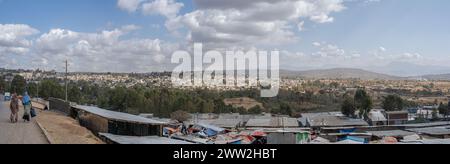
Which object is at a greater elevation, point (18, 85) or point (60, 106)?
point (18, 85)

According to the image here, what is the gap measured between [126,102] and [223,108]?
15017 millimetres

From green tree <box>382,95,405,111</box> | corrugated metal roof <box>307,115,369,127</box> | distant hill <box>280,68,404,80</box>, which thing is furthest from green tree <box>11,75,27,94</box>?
distant hill <box>280,68,404,80</box>

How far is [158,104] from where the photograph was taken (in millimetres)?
57938

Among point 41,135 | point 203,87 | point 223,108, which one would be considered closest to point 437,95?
point 203,87

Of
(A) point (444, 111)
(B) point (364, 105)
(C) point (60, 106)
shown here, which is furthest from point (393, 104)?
(C) point (60, 106)

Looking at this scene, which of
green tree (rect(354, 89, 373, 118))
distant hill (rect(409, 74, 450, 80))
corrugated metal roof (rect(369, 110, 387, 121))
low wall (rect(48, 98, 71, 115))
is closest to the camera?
low wall (rect(48, 98, 71, 115))

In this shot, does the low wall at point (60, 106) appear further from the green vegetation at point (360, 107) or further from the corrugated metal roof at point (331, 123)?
the green vegetation at point (360, 107)

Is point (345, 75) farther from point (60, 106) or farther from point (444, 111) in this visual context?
point (60, 106)

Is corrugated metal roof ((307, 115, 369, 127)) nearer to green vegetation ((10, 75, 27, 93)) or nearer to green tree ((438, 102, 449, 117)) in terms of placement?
green tree ((438, 102, 449, 117))

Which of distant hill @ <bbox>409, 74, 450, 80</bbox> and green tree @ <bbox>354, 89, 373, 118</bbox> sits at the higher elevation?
distant hill @ <bbox>409, 74, 450, 80</bbox>

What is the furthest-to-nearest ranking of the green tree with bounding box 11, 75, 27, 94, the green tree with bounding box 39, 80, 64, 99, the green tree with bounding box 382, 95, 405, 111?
1. the green tree with bounding box 382, 95, 405, 111
2. the green tree with bounding box 11, 75, 27, 94
3. the green tree with bounding box 39, 80, 64, 99

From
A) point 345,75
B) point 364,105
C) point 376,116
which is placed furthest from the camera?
point 345,75
